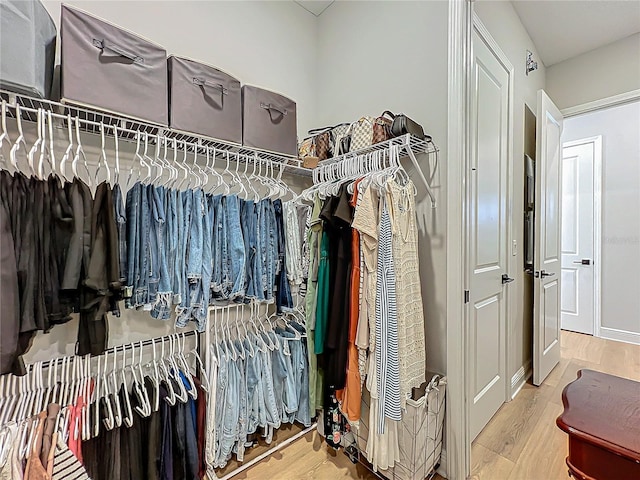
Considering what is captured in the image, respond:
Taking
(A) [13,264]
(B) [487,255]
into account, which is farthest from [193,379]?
(B) [487,255]

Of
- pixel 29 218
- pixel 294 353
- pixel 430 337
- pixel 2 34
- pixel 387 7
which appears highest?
pixel 387 7

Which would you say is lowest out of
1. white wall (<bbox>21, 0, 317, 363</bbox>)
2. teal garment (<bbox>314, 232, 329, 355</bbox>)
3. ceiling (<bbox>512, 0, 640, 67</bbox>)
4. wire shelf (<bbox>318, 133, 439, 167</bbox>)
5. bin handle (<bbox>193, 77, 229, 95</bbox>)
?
teal garment (<bbox>314, 232, 329, 355</bbox>)

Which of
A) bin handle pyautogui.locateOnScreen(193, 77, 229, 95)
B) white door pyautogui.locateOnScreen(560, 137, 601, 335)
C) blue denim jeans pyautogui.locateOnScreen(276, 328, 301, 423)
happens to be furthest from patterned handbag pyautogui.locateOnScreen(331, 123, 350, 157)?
white door pyautogui.locateOnScreen(560, 137, 601, 335)

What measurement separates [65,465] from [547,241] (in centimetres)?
322

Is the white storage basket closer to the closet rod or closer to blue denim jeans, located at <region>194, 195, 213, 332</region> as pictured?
blue denim jeans, located at <region>194, 195, 213, 332</region>

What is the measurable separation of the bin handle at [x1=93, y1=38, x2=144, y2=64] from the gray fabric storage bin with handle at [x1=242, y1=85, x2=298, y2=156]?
1.74 ft

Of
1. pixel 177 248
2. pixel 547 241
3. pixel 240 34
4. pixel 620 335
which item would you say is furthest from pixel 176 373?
pixel 620 335

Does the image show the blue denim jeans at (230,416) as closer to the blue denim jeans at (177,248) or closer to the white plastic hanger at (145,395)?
the white plastic hanger at (145,395)

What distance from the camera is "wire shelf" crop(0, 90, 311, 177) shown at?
3.56ft

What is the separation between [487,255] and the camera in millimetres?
1876

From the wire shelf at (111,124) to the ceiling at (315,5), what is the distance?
1.41 m

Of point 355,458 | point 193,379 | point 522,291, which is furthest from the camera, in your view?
point 522,291

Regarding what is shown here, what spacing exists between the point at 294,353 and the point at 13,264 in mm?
1388

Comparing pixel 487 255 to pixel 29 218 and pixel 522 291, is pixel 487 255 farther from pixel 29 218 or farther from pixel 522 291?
pixel 29 218
